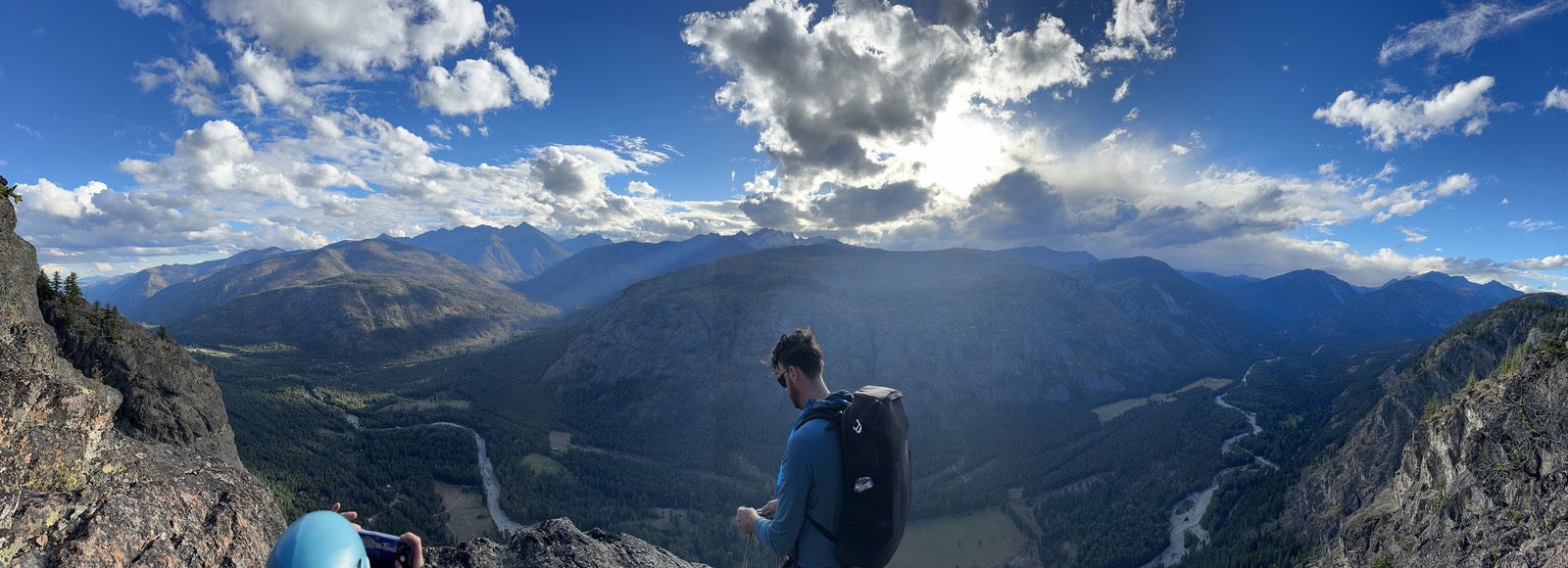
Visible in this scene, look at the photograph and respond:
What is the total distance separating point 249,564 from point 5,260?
25.1 m

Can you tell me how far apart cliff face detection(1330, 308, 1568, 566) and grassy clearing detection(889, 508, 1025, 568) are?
63306mm

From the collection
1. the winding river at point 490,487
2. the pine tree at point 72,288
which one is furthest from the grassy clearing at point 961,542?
the pine tree at point 72,288

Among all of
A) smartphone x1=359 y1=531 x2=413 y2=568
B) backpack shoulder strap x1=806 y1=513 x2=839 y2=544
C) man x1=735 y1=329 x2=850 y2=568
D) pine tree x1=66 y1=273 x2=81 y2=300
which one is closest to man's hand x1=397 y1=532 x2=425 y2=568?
smartphone x1=359 y1=531 x2=413 y2=568

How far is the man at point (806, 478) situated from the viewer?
7.24 m

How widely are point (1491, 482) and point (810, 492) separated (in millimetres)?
64997

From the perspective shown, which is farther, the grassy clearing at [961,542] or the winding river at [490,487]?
the grassy clearing at [961,542]

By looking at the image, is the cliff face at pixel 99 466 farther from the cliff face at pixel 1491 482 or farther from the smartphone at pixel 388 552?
the cliff face at pixel 1491 482

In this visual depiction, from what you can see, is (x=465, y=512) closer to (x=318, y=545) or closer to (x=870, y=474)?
(x=318, y=545)

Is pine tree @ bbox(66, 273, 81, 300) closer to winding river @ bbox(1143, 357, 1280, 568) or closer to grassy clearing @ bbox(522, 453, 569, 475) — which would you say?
grassy clearing @ bbox(522, 453, 569, 475)

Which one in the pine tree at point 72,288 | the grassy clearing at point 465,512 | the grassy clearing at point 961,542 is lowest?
the grassy clearing at point 961,542

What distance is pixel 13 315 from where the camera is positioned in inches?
1083

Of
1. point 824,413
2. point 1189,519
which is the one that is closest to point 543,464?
point 1189,519

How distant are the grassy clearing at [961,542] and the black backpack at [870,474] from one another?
4496 inches

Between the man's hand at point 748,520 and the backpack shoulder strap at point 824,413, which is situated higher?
the backpack shoulder strap at point 824,413
